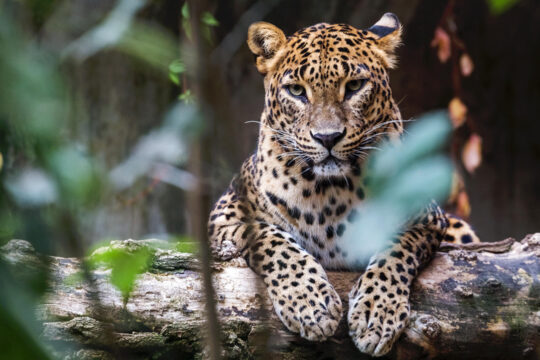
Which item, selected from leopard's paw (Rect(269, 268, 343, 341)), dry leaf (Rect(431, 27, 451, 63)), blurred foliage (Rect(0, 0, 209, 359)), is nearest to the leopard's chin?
leopard's paw (Rect(269, 268, 343, 341))

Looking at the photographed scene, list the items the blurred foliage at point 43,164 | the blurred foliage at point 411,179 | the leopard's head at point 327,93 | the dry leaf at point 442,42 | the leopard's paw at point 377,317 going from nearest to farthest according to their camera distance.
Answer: the blurred foliage at point 43,164 → the blurred foliage at point 411,179 → the leopard's paw at point 377,317 → the leopard's head at point 327,93 → the dry leaf at point 442,42

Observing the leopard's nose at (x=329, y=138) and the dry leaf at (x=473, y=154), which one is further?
the dry leaf at (x=473, y=154)

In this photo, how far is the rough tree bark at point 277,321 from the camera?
3.49m

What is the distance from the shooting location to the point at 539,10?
940 centimetres

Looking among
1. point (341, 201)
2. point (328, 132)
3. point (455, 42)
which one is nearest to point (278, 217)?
point (341, 201)

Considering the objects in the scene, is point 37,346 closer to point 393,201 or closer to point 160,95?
point 393,201

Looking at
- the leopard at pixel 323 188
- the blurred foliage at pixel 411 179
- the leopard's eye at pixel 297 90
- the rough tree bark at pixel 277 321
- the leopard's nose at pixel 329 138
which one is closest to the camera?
the blurred foliage at pixel 411 179

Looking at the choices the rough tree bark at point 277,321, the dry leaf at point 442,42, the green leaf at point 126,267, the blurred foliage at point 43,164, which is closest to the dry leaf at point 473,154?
the dry leaf at point 442,42

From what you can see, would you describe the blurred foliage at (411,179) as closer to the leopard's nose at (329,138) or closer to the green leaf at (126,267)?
the green leaf at (126,267)

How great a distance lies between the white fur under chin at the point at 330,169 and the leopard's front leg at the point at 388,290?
1.99 ft

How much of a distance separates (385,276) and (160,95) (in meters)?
5.18

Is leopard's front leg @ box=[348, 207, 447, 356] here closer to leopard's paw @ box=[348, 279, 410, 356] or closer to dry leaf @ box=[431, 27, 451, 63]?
leopard's paw @ box=[348, 279, 410, 356]

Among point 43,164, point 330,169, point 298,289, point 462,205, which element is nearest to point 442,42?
point 462,205

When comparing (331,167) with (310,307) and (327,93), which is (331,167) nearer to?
(327,93)
